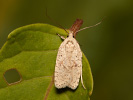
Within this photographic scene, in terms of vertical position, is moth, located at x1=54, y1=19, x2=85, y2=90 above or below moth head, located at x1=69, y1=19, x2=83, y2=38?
below

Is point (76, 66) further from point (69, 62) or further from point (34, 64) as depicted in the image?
point (34, 64)

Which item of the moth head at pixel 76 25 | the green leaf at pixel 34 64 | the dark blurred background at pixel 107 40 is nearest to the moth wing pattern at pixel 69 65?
the green leaf at pixel 34 64

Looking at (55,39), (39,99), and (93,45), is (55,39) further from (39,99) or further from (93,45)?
(93,45)

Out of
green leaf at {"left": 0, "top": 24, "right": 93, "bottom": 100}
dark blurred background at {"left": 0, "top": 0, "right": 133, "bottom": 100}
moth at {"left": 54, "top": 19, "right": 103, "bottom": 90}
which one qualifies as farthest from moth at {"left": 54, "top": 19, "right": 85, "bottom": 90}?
dark blurred background at {"left": 0, "top": 0, "right": 133, "bottom": 100}

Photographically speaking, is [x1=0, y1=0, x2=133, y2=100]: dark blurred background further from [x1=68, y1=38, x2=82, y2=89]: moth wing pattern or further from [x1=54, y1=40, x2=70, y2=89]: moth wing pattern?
[x1=54, y1=40, x2=70, y2=89]: moth wing pattern

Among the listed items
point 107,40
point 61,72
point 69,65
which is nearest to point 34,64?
point 61,72
